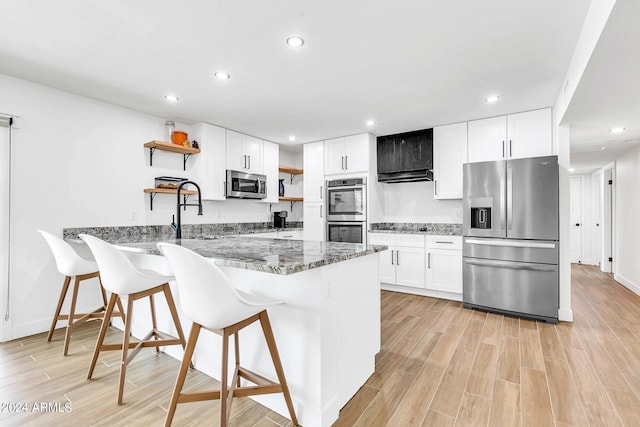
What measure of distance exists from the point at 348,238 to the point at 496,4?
351 cm

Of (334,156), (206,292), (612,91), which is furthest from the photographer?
(334,156)

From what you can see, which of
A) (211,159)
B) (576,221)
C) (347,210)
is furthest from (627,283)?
(211,159)

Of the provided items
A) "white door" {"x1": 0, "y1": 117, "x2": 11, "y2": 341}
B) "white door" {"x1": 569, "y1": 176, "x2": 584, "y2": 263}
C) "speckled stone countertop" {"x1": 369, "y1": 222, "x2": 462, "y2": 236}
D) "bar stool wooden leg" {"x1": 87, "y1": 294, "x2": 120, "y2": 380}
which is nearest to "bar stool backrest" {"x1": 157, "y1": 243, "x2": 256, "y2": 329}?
"bar stool wooden leg" {"x1": 87, "y1": 294, "x2": 120, "y2": 380}

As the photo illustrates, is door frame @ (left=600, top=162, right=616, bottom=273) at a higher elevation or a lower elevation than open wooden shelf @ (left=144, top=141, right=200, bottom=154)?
lower

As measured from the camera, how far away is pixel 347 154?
16.1ft

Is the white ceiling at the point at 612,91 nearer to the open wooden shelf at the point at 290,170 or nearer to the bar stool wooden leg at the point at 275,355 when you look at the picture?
the bar stool wooden leg at the point at 275,355

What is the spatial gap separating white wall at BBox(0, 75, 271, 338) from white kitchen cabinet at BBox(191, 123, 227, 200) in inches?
23.3

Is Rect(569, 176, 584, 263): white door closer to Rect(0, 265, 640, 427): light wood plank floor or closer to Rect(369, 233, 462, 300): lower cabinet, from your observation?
Rect(0, 265, 640, 427): light wood plank floor

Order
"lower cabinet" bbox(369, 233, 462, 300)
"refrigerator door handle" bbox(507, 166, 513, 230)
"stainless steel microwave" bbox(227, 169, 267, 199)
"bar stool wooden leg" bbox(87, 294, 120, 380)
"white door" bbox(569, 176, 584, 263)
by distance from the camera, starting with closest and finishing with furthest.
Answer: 1. "bar stool wooden leg" bbox(87, 294, 120, 380)
2. "refrigerator door handle" bbox(507, 166, 513, 230)
3. "lower cabinet" bbox(369, 233, 462, 300)
4. "stainless steel microwave" bbox(227, 169, 267, 199)
5. "white door" bbox(569, 176, 584, 263)

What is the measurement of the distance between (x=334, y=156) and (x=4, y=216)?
13.0 ft

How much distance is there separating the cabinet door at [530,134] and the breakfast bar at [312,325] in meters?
2.91

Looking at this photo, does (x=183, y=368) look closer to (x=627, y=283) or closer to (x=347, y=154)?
(x=347, y=154)

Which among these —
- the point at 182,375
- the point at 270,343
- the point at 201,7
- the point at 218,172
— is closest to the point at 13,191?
the point at 218,172

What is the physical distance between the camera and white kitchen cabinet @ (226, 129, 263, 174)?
14.8 feet
